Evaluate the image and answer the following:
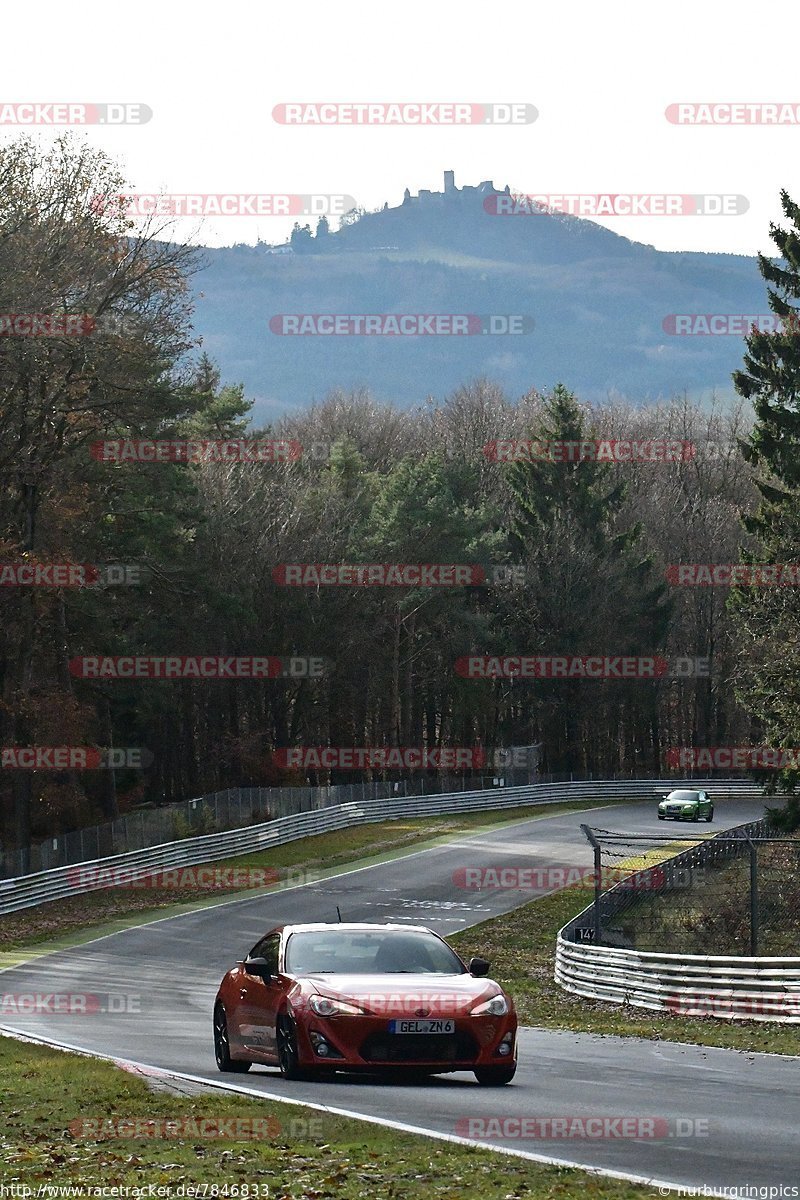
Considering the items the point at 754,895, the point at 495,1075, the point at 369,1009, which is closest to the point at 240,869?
the point at 754,895

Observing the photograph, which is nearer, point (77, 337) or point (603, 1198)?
point (603, 1198)

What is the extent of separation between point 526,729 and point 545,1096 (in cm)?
7470

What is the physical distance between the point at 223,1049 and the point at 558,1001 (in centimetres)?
1194

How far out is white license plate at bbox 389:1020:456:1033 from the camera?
1276cm

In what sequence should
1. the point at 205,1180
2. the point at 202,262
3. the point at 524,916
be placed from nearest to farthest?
the point at 205,1180
the point at 524,916
the point at 202,262

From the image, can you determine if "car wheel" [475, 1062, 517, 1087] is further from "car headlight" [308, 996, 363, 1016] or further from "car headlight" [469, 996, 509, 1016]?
"car headlight" [308, 996, 363, 1016]

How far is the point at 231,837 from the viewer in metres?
51.8

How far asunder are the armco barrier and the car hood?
28113 mm

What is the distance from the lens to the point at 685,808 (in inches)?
2477

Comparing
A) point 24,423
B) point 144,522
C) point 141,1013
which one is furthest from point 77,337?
point 141,1013

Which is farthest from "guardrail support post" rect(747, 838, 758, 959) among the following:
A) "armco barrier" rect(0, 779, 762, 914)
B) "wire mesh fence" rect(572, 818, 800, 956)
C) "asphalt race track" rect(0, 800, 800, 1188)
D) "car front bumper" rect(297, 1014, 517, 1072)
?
"armco barrier" rect(0, 779, 762, 914)

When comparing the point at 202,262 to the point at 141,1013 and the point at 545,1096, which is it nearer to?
the point at 141,1013

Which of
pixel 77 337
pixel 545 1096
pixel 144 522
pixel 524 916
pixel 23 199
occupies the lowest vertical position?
pixel 524 916

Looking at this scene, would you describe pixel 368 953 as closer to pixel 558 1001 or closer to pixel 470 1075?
pixel 470 1075
